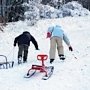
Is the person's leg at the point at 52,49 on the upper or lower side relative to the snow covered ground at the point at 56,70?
upper

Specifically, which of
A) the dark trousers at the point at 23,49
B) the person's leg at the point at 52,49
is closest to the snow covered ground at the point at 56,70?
the person's leg at the point at 52,49

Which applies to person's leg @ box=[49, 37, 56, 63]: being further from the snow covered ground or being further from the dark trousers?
the dark trousers

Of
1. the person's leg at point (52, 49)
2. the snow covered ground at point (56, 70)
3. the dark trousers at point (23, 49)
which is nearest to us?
the snow covered ground at point (56, 70)

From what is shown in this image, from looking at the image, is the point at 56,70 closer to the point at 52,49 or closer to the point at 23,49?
the point at 52,49

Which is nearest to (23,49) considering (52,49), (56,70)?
(52,49)

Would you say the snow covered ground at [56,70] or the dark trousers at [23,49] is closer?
the snow covered ground at [56,70]

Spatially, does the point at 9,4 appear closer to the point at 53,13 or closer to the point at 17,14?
the point at 17,14

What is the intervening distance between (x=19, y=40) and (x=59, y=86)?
461cm

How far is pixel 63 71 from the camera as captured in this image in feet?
43.3

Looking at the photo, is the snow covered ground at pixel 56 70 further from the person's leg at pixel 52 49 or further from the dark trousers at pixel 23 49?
the dark trousers at pixel 23 49

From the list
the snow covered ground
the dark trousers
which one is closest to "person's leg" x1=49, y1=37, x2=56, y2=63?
the snow covered ground

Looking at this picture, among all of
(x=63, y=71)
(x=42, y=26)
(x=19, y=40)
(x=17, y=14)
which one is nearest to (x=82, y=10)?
(x=17, y=14)

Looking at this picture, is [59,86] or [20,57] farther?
[20,57]

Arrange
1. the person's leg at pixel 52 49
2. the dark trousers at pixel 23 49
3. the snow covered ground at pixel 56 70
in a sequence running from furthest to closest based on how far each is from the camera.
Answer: the dark trousers at pixel 23 49 → the person's leg at pixel 52 49 → the snow covered ground at pixel 56 70
